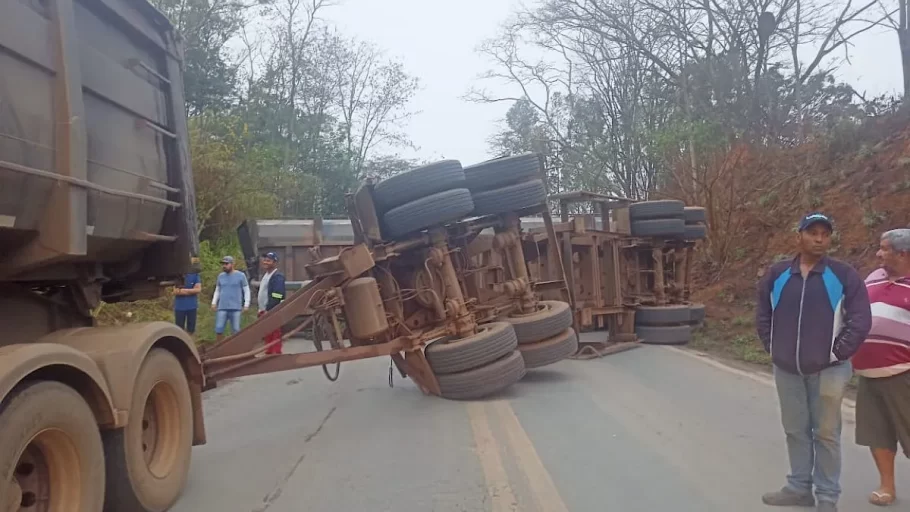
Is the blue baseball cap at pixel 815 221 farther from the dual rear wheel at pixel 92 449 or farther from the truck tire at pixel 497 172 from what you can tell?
the truck tire at pixel 497 172

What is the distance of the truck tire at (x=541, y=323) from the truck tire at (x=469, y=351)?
30.1 inches

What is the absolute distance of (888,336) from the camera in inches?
189

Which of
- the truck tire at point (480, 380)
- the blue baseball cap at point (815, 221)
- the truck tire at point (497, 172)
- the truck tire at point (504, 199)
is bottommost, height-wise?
the truck tire at point (480, 380)

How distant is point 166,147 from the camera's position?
5.72m

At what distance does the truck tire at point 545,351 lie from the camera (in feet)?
30.1

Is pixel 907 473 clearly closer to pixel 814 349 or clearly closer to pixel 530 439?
pixel 814 349

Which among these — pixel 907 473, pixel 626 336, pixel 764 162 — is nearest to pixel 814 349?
pixel 907 473

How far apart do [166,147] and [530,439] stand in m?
3.61

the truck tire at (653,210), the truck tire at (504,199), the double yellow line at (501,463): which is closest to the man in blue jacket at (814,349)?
the double yellow line at (501,463)

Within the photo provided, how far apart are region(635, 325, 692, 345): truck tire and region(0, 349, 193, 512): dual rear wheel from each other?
907 centimetres

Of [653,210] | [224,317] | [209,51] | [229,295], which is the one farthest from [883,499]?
[209,51]

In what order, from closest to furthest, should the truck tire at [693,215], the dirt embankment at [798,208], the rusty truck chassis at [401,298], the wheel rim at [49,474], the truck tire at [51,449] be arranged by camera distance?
the truck tire at [51,449], the wheel rim at [49,474], the rusty truck chassis at [401,298], the truck tire at [693,215], the dirt embankment at [798,208]

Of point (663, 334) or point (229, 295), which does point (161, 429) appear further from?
point (663, 334)

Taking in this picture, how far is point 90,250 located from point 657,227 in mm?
10091
